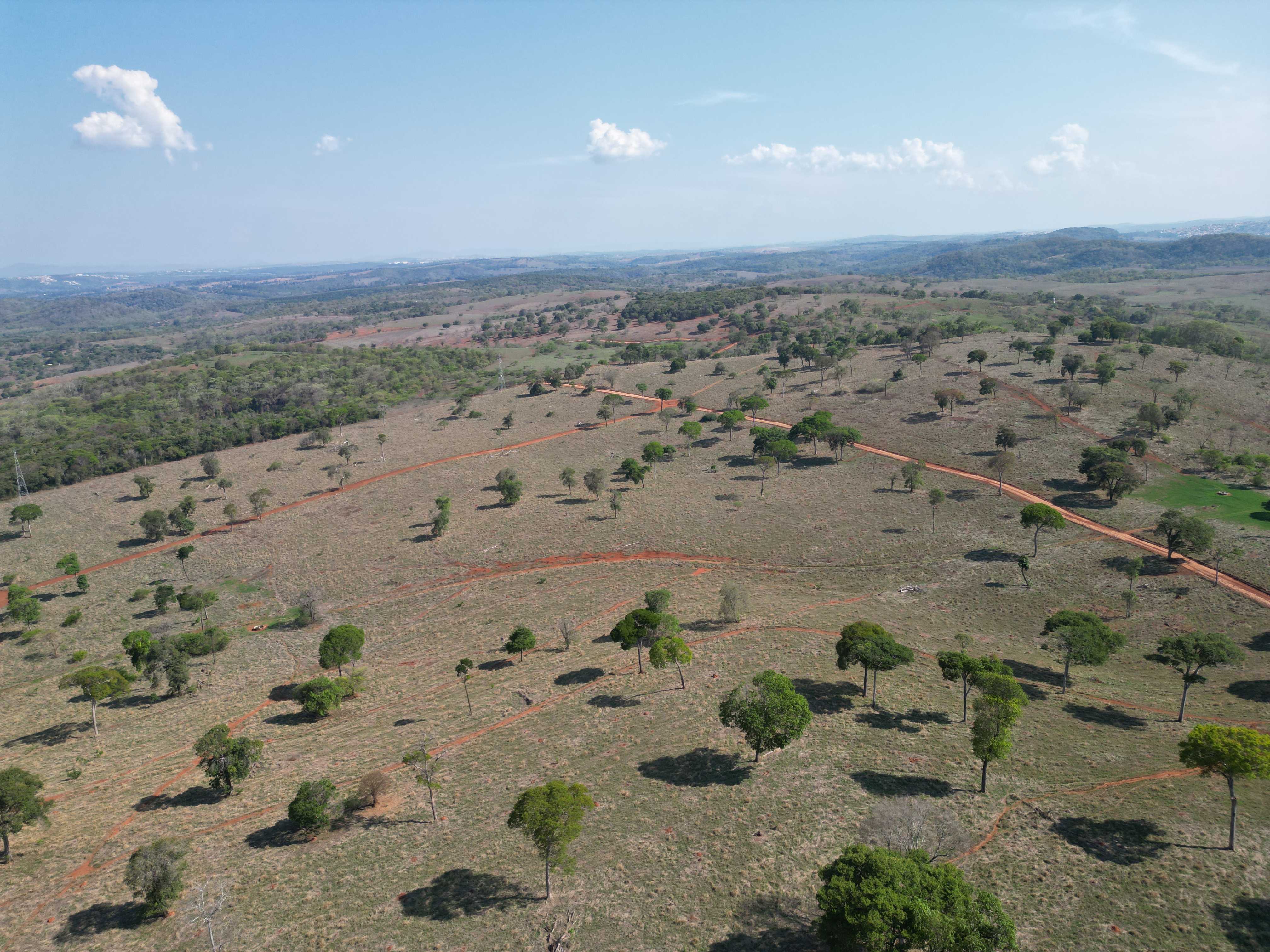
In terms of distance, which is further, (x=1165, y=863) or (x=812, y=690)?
(x=812, y=690)

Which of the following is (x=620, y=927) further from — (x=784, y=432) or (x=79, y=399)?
(x=79, y=399)

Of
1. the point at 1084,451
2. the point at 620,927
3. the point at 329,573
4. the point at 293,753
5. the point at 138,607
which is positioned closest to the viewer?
the point at 620,927

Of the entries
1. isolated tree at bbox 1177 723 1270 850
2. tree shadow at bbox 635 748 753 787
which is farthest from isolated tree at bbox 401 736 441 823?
isolated tree at bbox 1177 723 1270 850

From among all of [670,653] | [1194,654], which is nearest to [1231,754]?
[1194,654]

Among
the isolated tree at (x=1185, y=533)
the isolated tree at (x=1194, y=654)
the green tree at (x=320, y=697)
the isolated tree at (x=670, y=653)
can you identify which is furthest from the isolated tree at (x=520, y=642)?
the isolated tree at (x=1185, y=533)

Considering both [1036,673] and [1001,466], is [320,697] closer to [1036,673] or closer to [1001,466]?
[1036,673]

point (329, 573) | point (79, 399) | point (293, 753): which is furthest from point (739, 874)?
point (79, 399)
